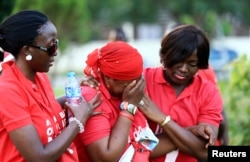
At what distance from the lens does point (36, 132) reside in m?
3.17

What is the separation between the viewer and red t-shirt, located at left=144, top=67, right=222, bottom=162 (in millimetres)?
3982

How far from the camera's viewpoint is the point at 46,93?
11.4ft

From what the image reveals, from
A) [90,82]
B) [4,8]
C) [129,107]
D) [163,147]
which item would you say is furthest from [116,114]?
[4,8]

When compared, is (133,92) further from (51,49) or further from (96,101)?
(51,49)

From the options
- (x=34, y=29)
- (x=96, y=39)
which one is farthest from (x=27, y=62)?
(x=96, y=39)

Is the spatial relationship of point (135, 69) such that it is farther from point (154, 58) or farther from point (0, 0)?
point (154, 58)

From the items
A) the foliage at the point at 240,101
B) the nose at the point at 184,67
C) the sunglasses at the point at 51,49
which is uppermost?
the sunglasses at the point at 51,49

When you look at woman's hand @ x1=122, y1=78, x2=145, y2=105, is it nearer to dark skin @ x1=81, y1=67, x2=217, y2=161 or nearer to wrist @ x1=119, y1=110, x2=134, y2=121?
wrist @ x1=119, y1=110, x2=134, y2=121

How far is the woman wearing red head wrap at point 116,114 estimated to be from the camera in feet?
11.3

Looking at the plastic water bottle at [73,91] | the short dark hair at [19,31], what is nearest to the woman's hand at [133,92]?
the plastic water bottle at [73,91]

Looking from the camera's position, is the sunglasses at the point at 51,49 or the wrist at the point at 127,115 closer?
the sunglasses at the point at 51,49

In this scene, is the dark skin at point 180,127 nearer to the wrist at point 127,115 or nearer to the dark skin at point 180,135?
the dark skin at point 180,135

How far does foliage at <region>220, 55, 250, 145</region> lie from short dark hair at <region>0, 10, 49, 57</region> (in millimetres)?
4280

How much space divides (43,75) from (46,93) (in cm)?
21
